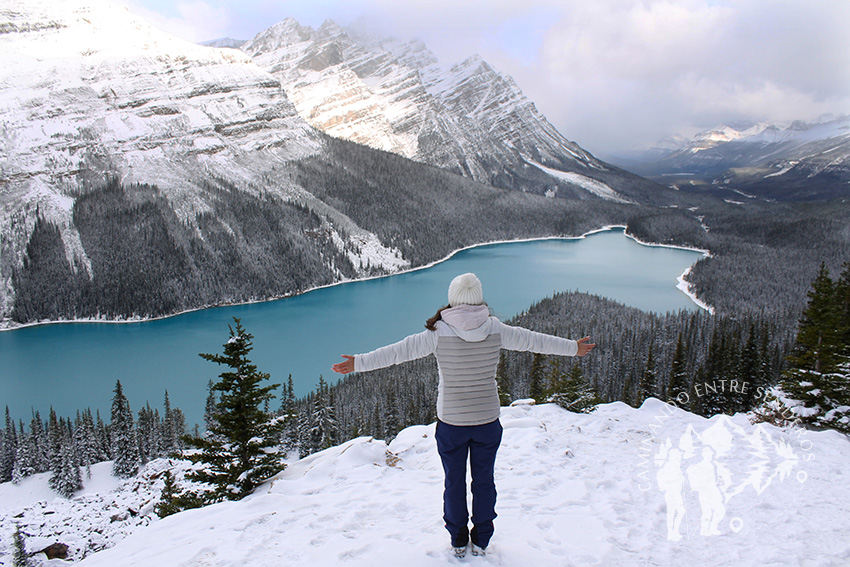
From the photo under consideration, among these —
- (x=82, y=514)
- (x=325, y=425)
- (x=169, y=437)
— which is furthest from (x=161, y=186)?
(x=82, y=514)

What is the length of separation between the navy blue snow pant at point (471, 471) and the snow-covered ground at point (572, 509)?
17.1 inches

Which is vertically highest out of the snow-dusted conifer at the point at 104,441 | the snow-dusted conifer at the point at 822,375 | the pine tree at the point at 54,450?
the snow-dusted conifer at the point at 822,375

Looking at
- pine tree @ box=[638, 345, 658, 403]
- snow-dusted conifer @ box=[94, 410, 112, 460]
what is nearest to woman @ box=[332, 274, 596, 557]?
pine tree @ box=[638, 345, 658, 403]

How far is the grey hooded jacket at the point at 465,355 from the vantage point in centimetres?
544

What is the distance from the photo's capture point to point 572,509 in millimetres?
7785

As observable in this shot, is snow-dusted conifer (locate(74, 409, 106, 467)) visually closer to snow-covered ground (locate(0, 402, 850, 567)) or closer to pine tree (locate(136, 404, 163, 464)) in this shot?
pine tree (locate(136, 404, 163, 464))

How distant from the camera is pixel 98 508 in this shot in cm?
2375

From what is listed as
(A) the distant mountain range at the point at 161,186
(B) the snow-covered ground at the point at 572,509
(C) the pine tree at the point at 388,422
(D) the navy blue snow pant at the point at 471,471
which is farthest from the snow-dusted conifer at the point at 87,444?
(A) the distant mountain range at the point at 161,186

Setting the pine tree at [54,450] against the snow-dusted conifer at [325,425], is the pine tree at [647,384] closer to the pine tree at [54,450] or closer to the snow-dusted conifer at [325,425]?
the snow-dusted conifer at [325,425]

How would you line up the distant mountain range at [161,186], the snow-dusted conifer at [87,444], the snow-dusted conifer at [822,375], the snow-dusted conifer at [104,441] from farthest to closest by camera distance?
the distant mountain range at [161,186] < the snow-dusted conifer at [104,441] < the snow-dusted conifer at [87,444] < the snow-dusted conifer at [822,375]

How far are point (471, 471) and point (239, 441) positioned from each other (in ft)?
30.8

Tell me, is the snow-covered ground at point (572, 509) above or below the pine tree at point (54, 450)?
above

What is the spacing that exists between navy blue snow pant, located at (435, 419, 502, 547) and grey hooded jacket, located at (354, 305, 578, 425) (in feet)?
0.48

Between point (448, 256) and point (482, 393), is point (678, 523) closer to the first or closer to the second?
point (482, 393)
